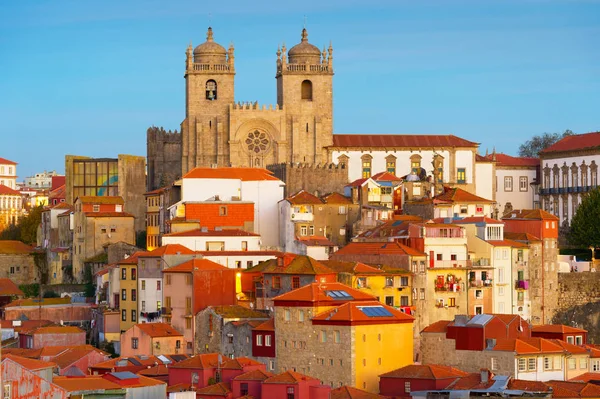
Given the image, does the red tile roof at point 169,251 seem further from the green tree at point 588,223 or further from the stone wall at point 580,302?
the green tree at point 588,223

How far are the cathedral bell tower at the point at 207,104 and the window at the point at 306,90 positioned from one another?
5309 mm

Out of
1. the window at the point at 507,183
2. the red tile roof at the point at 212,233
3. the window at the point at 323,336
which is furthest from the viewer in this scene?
the window at the point at 507,183

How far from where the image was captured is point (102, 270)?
105062 millimetres

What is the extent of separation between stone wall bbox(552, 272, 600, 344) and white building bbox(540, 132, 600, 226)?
2175 cm

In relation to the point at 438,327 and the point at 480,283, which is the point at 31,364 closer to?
the point at 438,327

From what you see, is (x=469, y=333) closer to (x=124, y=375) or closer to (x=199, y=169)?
(x=124, y=375)

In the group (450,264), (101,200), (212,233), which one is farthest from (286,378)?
(101,200)

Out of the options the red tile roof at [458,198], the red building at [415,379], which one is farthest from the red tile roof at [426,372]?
the red tile roof at [458,198]

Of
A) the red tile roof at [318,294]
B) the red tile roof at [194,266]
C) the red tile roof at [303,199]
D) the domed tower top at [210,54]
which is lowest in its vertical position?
the red tile roof at [318,294]

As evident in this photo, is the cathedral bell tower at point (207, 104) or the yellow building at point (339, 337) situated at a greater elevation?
the cathedral bell tower at point (207, 104)

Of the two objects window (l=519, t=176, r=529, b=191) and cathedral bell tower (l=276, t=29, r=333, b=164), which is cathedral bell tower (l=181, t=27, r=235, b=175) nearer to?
cathedral bell tower (l=276, t=29, r=333, b=164)

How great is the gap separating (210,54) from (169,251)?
29622 millimetres

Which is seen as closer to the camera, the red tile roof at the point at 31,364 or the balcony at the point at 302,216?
the red tile roof at the point at 31,364

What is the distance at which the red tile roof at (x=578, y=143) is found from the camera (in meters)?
135
